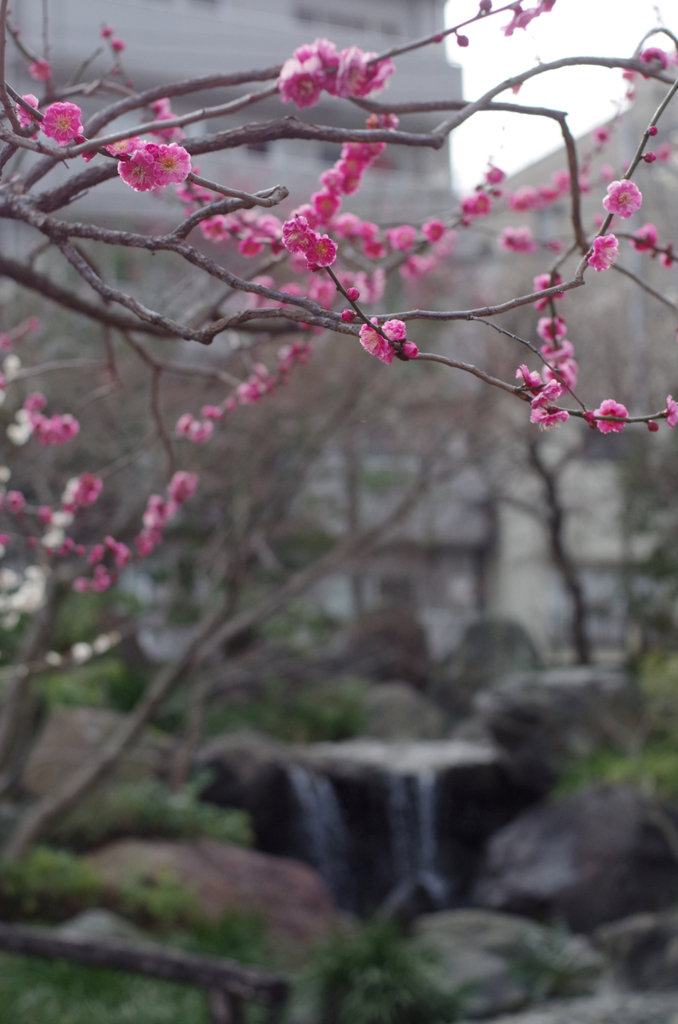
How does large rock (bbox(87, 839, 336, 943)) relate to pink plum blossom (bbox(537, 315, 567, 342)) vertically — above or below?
below

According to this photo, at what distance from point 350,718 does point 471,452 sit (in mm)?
4542

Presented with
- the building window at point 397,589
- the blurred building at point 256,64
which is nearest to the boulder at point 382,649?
the building window at point 397,589

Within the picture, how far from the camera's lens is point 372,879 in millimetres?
10383

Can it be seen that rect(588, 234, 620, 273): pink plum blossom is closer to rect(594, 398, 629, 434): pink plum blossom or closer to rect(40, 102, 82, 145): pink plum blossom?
rect(594, 398, 629, 434): pink plum blossom

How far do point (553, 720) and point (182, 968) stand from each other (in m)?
7.20

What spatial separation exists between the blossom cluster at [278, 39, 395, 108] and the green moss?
7526mm

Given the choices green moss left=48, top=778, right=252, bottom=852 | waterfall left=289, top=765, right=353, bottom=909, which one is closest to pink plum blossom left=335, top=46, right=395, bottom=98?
green moss left=48, top=778, right=252, bottom=852

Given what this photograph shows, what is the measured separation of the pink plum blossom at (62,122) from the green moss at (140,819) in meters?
7.42

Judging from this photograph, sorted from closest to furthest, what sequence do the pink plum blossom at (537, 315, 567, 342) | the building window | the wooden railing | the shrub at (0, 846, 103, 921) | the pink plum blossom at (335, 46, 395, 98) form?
the pink plum blossom at (335, 46, 395, 98) < the pink plum blossom at (537, 315, 567, 342) < the wooden railing < the shrub at (0, 846, 103, 921) < the building window

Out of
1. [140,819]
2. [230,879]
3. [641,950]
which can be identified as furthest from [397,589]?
[641,950]

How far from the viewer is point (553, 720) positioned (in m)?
10.6

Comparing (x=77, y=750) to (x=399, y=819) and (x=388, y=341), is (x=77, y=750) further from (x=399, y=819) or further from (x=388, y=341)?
(x=388, y=341)

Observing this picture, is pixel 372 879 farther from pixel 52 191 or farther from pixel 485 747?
pixel 52 191

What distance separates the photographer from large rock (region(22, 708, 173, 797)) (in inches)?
361
